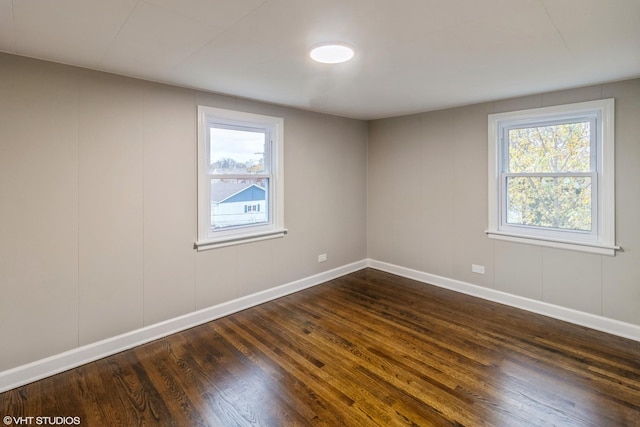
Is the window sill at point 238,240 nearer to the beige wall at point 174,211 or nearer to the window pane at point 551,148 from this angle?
the beige wall at point 174,211

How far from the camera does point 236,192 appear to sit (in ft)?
11.9

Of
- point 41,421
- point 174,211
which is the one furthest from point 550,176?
point 41,421

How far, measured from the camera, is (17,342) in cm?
231

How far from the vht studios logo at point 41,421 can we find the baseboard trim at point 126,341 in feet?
1.31

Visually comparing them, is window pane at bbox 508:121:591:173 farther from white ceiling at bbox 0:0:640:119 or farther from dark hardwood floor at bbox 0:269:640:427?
dark hardwood floor at bbox 0:269:640:427

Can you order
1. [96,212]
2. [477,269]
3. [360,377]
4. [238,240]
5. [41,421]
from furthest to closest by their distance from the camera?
[477,269], [238,240], [96,212], [360,377], [41,421]

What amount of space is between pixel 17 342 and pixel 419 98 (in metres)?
4.16

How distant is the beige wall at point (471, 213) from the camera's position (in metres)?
2.96

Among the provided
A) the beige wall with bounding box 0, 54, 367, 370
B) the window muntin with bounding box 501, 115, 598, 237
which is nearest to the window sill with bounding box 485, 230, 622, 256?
the window muntin with bounding box 501, 115, 598, 237

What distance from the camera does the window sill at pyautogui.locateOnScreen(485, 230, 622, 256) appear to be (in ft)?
10.0

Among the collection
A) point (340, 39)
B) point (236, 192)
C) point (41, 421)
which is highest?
point (340, 39)

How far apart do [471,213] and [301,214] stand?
2.16m

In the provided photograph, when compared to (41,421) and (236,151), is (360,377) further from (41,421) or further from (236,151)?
(236,151)

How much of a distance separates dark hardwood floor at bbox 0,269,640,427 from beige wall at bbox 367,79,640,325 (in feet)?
1.44
